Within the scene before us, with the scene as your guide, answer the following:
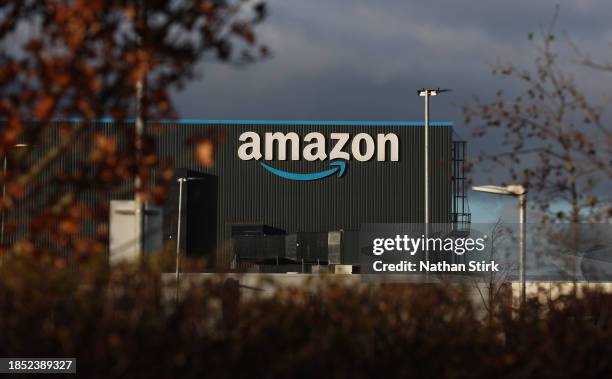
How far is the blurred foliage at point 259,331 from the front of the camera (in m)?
9.24

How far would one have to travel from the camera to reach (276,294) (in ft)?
35.8

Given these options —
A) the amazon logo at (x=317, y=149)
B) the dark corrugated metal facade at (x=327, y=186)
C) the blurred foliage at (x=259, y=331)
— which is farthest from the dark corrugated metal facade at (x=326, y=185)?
the blurred foliage at (x=259, y=331)

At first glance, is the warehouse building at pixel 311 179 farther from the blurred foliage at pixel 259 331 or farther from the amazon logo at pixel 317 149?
the blurred foliage at pixel 259 331

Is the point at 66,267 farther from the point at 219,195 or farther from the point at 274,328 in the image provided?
the point at 219,195

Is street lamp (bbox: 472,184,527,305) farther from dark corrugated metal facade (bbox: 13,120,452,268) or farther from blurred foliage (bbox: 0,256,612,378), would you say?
dark corrugated metal facade (bbox: 13,120,452,268)

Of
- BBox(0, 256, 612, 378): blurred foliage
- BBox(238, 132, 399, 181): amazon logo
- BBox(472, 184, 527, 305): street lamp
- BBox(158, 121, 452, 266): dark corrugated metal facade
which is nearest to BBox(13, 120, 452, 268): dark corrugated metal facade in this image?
BBox(158, 121, 452, 266): dark corrugated metal facade

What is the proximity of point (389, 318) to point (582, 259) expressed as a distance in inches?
1036

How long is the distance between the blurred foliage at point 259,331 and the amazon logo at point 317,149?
53.4m

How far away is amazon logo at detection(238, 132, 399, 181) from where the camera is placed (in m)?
66.4

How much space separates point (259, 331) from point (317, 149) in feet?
186

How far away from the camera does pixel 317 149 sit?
6681 centimetres

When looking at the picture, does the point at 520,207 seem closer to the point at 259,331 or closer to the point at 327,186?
the point at 259,331

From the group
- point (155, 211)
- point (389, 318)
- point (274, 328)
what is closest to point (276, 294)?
point (274, 328)

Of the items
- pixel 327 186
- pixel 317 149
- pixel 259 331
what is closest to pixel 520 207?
pixel 259 331
